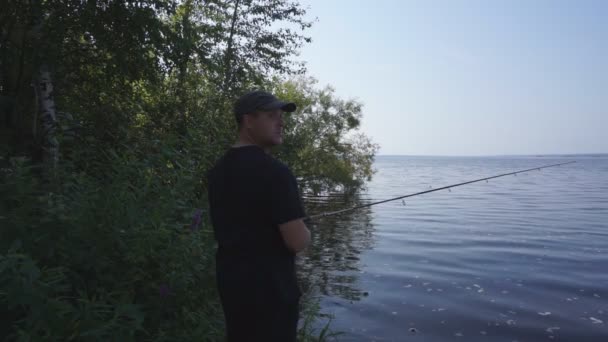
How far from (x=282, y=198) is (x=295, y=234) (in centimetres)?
23

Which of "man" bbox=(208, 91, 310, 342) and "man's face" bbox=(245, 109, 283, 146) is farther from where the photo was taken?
"man's face" bbox=(245, 109, 283, 146)

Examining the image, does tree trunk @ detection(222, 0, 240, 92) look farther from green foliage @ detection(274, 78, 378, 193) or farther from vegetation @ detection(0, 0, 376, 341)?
green foliage @ detection(274, 78, 378, 193)

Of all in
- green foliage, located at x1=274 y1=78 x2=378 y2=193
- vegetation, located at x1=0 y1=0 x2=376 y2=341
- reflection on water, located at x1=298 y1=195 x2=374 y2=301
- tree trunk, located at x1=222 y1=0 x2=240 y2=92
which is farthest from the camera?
green foliage, located at x1=274 y1=78 x2=378 y2=193

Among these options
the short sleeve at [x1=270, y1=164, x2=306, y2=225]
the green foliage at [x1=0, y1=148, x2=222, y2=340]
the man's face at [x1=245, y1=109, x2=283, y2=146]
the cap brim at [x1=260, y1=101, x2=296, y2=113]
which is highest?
the cap brim at [x1=260, y1=101, x2=296, y2=113]

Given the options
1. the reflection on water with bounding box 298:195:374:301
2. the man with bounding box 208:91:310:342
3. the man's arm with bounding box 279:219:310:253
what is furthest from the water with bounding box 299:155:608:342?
the man's arm with bounding box 279:219:310:253

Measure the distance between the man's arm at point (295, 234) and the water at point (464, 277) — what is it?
558 cm

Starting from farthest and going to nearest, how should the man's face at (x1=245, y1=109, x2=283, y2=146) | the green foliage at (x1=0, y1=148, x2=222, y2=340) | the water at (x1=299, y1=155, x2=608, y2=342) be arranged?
the water at (x1=299, y1=155, x2=608, y2=342), the green foliage at (x1=0, y1=148, x2=222, y2=340), the man's face at (x1=245, y1=109, x2=283, y2=146)

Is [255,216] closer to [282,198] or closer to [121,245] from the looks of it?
[282,198]

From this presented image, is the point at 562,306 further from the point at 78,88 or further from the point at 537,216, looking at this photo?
the point at 537,216

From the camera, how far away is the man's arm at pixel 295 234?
2613 millimetres

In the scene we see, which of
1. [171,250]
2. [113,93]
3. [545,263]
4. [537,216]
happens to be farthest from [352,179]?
[171,250]

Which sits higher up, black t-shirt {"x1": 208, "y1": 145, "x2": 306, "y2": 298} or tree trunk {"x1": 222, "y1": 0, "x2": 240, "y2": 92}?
tree trunk {"x1": 222, "y1": 0, "x2": 240, "y2": 92}

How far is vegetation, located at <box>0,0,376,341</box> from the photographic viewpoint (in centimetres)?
347

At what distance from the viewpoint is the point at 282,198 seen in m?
2.56
